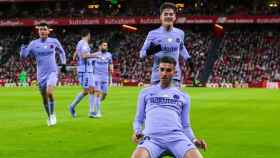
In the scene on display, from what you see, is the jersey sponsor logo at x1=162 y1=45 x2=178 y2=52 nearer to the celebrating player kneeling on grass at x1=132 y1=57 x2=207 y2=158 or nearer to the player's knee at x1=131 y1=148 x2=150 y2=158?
the celebrating player kneeling on grass at x1=132 y1=57 x2=207 y2=158

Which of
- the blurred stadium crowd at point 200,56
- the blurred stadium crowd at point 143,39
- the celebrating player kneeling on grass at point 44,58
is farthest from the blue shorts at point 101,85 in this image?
the blurred stadium crowd at point 200,56

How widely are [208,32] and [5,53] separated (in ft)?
74.1

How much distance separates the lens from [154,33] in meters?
13.2

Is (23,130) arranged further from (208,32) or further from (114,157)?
(208,32)

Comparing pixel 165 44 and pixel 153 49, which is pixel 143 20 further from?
pixel 153 49

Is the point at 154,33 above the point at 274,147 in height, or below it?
above

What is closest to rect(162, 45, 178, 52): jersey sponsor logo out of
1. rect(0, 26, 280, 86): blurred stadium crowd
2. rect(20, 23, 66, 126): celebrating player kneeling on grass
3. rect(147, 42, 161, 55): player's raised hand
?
rect(147, 42, 161, 55): player's raised hand

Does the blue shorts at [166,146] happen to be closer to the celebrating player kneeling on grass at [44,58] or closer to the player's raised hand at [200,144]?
the player's raised hand at [200,144]

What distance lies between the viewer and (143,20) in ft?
233

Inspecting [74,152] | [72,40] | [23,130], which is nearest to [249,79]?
[72,40]

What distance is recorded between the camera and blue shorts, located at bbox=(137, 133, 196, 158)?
8.59 metres

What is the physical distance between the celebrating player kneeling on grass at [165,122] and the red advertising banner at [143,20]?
192 ft

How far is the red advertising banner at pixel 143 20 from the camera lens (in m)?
67.1

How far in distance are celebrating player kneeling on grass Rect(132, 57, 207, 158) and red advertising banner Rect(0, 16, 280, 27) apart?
192ft
